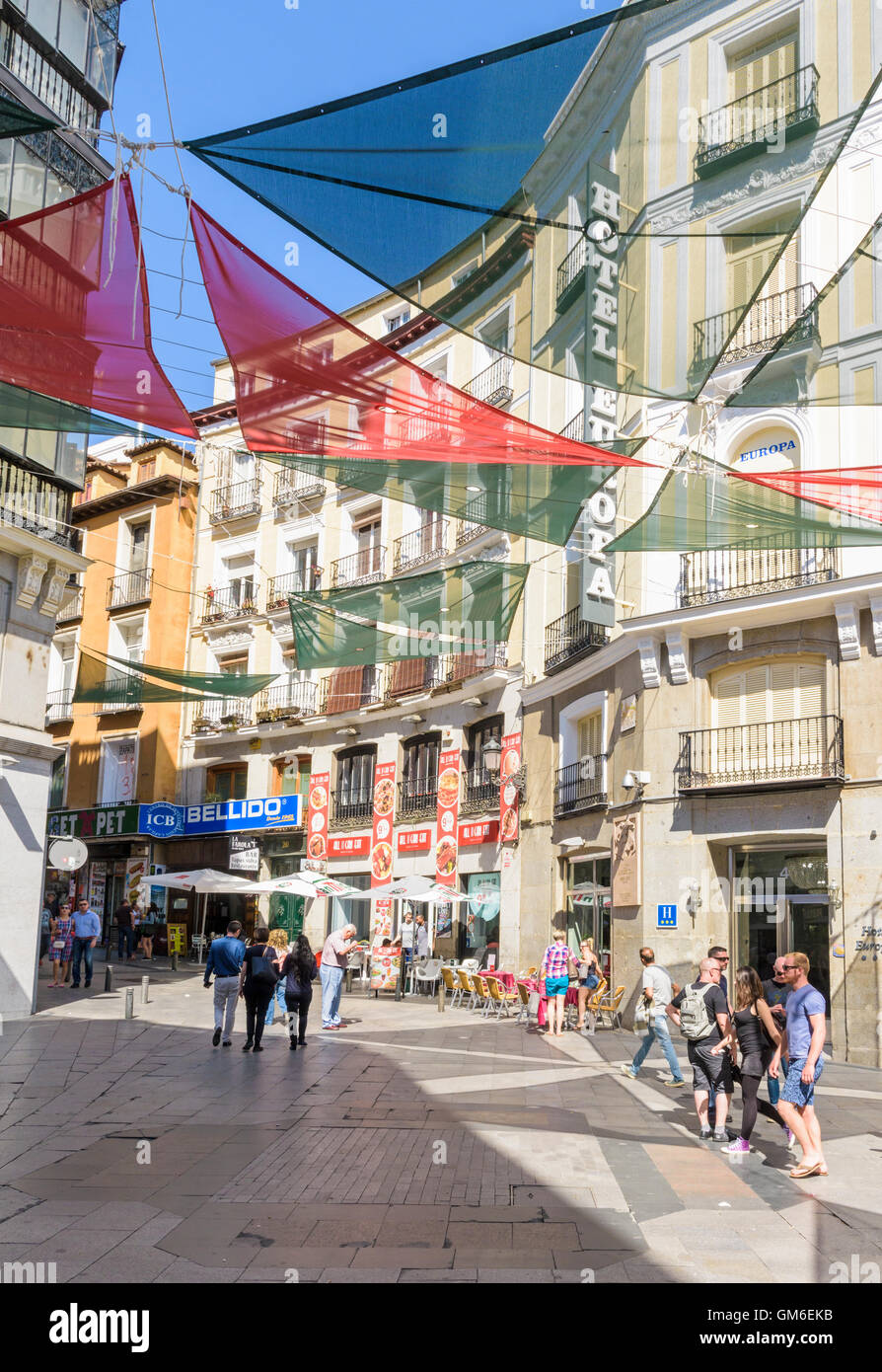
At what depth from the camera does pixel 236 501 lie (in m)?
37.7

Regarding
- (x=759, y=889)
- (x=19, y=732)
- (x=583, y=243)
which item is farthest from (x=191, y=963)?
(x=583, y=243)

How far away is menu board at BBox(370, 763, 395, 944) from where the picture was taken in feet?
100

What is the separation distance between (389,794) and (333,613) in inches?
517

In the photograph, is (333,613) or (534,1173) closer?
(534,1173)

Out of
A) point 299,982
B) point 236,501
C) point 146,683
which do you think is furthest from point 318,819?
point 299,982

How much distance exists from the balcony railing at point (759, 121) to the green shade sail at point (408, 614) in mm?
10133

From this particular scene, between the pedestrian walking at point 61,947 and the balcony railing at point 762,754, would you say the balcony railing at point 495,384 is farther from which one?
the pedestrian walking at point 61,947

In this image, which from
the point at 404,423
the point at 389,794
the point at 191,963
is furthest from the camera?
the point at 191,963

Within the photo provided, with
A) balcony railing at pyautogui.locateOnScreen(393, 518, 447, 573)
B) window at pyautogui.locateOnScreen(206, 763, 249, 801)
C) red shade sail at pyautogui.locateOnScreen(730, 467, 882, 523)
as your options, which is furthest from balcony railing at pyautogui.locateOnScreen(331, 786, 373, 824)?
red shade sail at pyautogui.locateOnScreen(730, 467, 882, 523)

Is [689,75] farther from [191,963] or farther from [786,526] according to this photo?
[191,963]

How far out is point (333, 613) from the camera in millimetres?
18359

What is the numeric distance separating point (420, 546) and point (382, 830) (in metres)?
7.64

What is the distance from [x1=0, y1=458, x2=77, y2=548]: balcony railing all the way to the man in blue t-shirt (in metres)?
13.3
